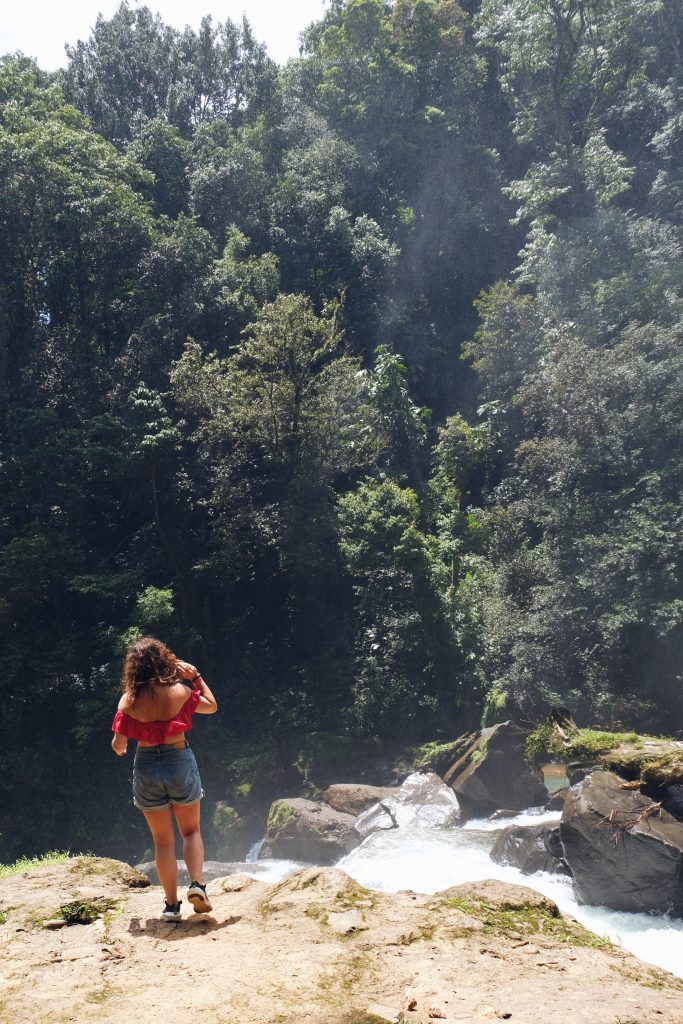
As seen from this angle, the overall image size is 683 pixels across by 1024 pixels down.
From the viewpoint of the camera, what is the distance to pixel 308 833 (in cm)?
1455

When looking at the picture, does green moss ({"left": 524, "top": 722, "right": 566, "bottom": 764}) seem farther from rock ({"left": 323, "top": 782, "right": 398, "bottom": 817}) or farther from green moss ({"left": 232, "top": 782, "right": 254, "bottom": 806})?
green moss ({"left": 232, "top": 782, "right": 254, "bottom": 806})

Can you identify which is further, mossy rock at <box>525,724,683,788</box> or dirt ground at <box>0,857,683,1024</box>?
mossy rock at <box>525,724,683,788</box>

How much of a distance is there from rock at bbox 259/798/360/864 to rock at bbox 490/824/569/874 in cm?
307

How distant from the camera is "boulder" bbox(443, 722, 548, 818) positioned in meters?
14.8

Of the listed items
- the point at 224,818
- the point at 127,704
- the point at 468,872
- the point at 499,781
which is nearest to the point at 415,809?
the point at 499,781

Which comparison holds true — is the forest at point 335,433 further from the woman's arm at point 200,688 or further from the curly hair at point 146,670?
the curly hair at point 146,670

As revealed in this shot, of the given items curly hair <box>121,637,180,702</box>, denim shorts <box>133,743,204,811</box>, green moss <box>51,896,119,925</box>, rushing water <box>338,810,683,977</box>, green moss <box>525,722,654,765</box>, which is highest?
curly hair <box>121,637,180,702</box>

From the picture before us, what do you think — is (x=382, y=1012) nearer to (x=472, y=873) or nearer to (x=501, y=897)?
(x=501, y=897)

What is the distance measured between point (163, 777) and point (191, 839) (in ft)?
1.50

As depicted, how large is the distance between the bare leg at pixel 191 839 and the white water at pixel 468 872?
14.7 ft

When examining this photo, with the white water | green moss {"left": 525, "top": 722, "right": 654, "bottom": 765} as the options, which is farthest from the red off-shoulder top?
green moss {"left": 525, "top": 722, "right": 654, "bottom": 765}

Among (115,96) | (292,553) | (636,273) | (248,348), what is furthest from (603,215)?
(115,96)

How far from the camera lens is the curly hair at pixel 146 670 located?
15.0 ft

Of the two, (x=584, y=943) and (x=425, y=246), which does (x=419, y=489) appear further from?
(x=584, y=943)
